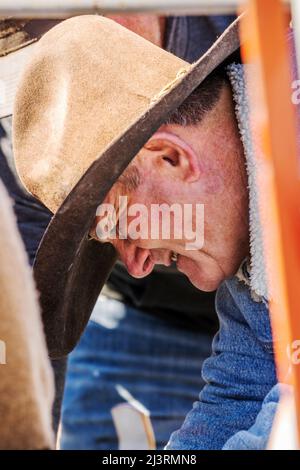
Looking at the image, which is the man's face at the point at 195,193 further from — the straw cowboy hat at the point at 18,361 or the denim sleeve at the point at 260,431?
the straw cowboy hat at the point at 18,361

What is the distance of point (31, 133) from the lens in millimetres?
1287

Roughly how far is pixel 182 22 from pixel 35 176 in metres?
0.32

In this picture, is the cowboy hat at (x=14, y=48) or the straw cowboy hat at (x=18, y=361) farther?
A: the cowboy hat at (x=14, y=48)

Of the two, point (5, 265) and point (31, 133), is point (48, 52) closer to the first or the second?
point (31, 133)

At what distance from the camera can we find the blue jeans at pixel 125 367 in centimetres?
197

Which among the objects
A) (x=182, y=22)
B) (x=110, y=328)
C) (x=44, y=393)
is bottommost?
(x=44, y=393)

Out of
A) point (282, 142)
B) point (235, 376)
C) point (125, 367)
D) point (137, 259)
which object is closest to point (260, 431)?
point (235, 376)

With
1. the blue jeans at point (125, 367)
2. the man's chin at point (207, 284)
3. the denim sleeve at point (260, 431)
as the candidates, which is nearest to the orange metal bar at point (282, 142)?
the denim sleeve at point (260, 431)

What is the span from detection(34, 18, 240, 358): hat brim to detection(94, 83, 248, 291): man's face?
6cm

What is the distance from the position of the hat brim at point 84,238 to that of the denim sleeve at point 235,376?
19cm

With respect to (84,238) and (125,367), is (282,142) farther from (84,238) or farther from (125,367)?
(125,367)

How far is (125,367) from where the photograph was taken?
201 cm

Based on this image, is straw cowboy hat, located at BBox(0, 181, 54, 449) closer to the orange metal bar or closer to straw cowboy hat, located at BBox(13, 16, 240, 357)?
the orange metal bar
